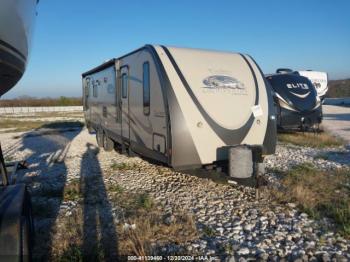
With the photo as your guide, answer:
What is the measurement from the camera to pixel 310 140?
12500 millimetres

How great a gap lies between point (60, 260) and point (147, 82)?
152 inches

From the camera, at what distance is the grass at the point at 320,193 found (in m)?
5.01

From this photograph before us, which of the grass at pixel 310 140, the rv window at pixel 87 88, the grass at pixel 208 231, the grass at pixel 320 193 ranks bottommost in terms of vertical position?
the grass at pixel 208 231

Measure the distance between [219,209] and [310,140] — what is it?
8325 mm

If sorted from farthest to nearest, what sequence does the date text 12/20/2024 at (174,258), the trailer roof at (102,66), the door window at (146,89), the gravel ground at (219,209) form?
the trailer roof at (102,66), the door window at (146,89), the gravel ground at (219,209), the date text 12/20/2024 at (174,258)

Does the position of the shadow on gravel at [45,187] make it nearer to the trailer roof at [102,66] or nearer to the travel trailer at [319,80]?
the trailer roof at [102,66]

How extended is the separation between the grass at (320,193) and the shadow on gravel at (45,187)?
387 centimetres

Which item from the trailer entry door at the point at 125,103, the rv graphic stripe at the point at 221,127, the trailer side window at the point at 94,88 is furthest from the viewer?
the trailer side window at the point at 94,88

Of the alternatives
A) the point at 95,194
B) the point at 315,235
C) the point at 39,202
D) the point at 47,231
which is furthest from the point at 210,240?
the point at 39,202

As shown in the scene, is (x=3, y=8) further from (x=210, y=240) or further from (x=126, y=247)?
(x=210, y=240)

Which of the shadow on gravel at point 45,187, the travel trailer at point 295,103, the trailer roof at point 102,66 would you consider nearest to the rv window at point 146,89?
the shadow on gravel at point 45,187

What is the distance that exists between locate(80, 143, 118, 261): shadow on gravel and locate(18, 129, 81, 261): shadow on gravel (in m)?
0.49

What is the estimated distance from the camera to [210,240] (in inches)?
173

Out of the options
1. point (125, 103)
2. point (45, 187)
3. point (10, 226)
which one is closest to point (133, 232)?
point (10, 226)
